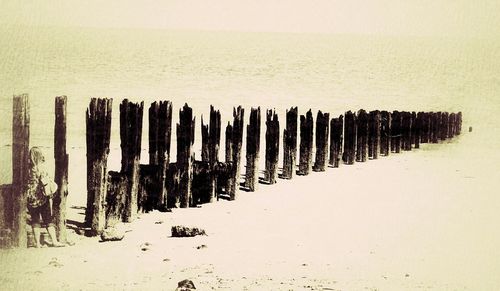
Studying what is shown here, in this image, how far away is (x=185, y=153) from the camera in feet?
26.8

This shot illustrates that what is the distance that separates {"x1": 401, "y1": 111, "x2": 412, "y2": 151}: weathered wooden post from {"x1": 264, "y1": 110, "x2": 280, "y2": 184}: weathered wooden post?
633 centimetres

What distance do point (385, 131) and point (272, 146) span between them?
5.29 m

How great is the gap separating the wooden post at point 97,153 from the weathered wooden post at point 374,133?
8.07 metres

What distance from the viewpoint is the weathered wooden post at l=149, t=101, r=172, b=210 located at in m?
7.88

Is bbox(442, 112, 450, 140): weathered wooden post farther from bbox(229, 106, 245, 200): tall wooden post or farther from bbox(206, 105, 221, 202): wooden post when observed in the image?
bbox(206, 105, 221, 202): wooden post

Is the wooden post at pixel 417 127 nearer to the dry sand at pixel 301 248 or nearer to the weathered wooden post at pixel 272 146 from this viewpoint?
the dry sand at pixel 301 248

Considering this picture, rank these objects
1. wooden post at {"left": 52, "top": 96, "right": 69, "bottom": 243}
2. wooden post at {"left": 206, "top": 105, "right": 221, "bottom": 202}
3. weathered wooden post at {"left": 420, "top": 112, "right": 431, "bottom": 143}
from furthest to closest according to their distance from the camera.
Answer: weathered wooden post at {"left": 420, "top": 112, "right": 431, "bottom": 143} → wooden post at {"left": 206, "top": 105, "right": 221, "bottom": 202} → wooden post at {"left": 52, "top": 96, "right": 69, "bottom": 243}

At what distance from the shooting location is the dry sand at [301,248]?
5.72m

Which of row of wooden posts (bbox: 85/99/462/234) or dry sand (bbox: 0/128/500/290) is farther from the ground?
row of wooden posts (bbox: 85/99/462/234)

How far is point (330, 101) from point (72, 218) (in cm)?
2167

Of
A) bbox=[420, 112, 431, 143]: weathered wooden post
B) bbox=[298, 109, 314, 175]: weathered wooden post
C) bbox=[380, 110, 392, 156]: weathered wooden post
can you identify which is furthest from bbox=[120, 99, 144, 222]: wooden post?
bbox=[420, 112, 431, 143]: weathered wooden post

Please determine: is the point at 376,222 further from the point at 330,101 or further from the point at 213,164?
the point at 330,101

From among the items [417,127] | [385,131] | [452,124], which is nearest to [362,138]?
[385,131]

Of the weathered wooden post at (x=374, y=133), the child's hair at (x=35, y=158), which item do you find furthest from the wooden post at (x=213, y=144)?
the weathered wooden post at (x=374, y=133)
